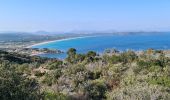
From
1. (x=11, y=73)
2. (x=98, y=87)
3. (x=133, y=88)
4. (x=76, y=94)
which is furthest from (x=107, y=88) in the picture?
(x=11, y=73)

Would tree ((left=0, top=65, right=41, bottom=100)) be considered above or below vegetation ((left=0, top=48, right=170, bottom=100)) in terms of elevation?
above

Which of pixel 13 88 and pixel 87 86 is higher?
pixel 13 88

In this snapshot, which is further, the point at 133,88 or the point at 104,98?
the point at 104,98

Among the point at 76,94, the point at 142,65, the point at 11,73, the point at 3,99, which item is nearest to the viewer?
the point at 3,99

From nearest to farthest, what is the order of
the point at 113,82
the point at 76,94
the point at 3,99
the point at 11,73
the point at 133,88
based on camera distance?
1. the point at 3,99
2. the point at 11,73
3. the point at 133,88
4. the point at 76,94
5. the point at 113,82

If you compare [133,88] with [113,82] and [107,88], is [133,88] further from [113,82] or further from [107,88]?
[113,82]

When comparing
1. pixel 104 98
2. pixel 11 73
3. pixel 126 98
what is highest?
pixel 11 73

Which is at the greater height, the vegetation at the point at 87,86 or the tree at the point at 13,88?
the tree at the point at 13,88

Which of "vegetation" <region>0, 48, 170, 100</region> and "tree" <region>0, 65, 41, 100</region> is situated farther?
"vegetation" <region>0, 48, 170, 100</region>

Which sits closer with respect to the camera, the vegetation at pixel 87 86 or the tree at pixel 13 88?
the tree at pixel 13 88

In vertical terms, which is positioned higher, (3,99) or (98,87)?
(3,99)

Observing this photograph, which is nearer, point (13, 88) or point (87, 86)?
point (13, 88)
